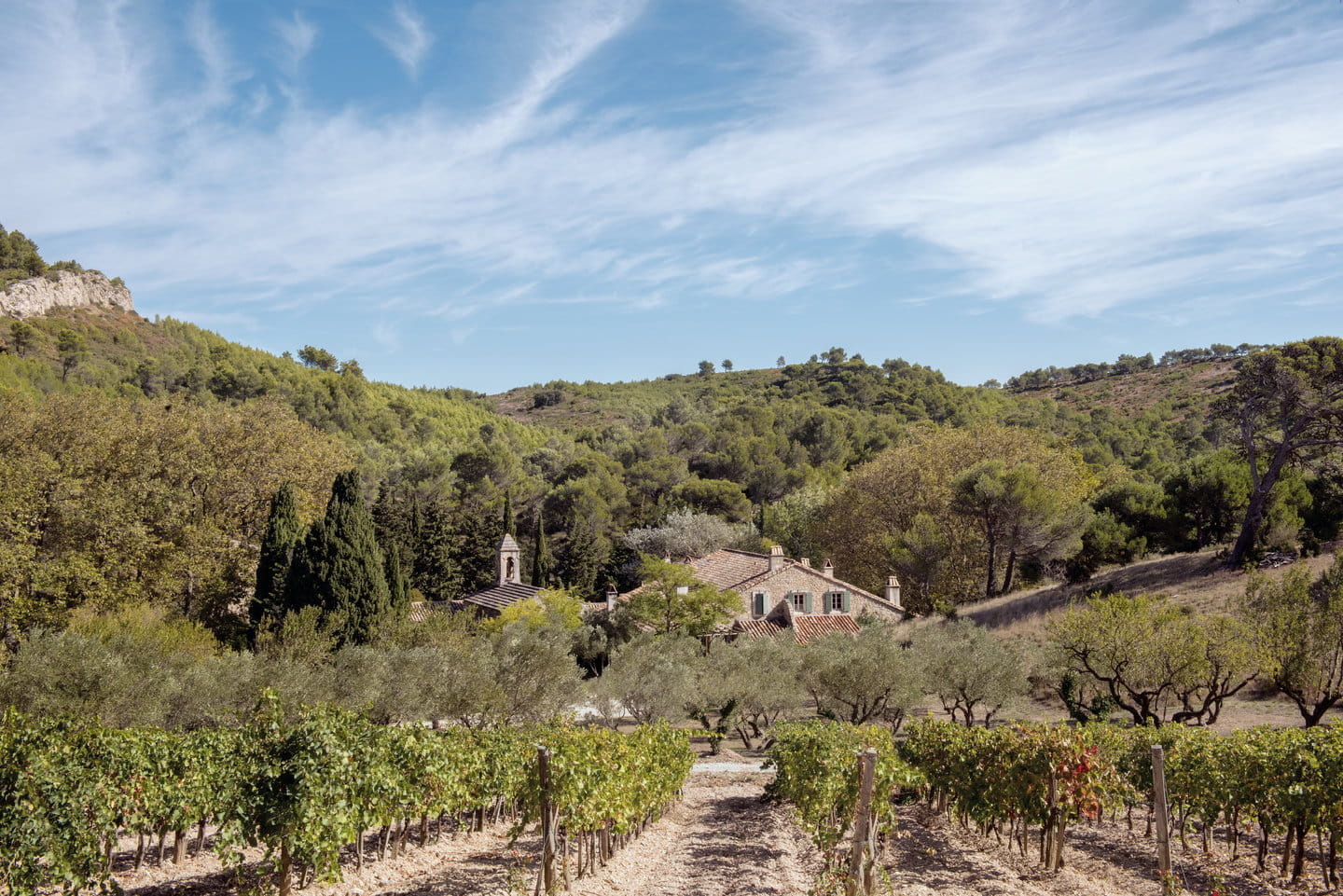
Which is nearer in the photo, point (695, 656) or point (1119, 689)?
point (1119, 689)

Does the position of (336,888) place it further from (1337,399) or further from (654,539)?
(654,539)

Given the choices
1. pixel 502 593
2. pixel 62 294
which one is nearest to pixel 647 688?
pixel 502 593

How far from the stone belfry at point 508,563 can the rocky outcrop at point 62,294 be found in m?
53.7

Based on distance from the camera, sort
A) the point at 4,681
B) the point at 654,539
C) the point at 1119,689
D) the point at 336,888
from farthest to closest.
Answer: the point at 654,539, the point at 1119,689, the point at 4,681, the point at 336,888

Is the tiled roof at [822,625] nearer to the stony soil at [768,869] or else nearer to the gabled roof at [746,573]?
the gabled roof at [746,573]

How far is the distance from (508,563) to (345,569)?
20.7 metres

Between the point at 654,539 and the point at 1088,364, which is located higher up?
the point at 1088,364

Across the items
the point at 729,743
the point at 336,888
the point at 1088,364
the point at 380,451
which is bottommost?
the point at 729,743

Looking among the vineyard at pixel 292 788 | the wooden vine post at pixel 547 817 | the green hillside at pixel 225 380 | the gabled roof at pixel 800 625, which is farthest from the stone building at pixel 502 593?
the wooden vine post at pixel 547 817

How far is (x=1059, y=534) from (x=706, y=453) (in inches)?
1666

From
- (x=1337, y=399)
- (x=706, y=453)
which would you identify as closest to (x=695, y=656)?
(x=1337, y=399)

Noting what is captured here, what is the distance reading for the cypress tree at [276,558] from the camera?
31406 mm

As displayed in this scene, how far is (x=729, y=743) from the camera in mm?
29094

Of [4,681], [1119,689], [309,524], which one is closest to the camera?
[4,681]
